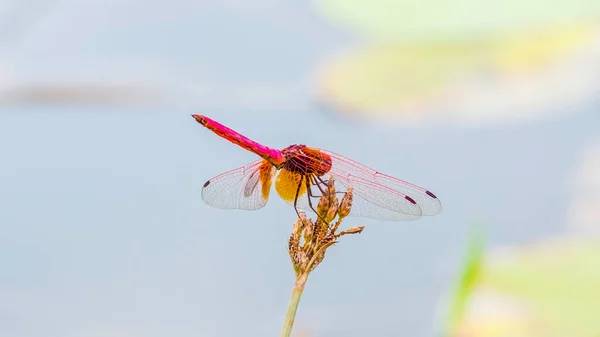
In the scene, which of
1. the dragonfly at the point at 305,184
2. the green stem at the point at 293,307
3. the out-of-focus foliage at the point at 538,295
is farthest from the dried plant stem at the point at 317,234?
the out-of-focus foliage at the point at 538,295

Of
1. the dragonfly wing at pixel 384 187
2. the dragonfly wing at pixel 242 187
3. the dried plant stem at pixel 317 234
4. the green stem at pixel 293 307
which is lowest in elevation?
the green stem at pixel 293 307

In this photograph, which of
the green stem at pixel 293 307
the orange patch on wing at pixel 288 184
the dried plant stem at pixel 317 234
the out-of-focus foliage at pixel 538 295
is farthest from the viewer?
the out-of-focus foliage at pixel 538 295

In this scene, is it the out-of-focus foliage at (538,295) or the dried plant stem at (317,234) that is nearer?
the dried plant stem at (317,234)

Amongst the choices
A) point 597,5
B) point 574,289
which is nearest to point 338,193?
point 574,289

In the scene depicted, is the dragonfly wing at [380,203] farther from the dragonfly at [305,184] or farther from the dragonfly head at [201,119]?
the dragonfly head at [201,119]

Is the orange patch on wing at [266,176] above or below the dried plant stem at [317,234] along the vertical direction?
above

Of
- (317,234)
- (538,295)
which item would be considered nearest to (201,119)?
(317,234)

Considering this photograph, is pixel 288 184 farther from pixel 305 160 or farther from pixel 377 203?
pixel 377 203

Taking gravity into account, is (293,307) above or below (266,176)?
below

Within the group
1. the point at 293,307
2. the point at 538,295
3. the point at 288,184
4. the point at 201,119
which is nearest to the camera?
the point at 293,307
